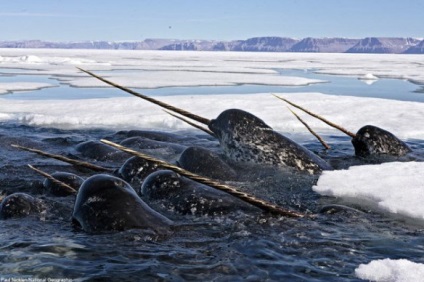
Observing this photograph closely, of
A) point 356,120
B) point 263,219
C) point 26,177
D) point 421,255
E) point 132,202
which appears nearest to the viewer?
point 421,255

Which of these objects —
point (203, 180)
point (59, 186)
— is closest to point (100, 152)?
point (59, 186)

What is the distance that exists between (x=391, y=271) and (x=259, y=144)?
3.85 m

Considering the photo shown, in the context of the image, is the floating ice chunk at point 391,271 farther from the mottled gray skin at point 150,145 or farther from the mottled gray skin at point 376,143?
the mottled gray skin at point 150,145

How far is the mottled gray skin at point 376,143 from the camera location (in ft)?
27.1

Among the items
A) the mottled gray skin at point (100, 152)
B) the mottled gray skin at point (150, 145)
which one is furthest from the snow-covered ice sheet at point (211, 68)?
the mottled gray skin at point (100, 152)

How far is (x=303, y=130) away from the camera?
11820 mm

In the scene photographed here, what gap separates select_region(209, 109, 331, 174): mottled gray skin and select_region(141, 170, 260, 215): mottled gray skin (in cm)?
172

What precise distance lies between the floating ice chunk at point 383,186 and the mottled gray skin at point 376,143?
4.03 feet

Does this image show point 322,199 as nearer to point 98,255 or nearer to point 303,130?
point 98,255

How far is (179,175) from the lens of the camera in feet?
19.4

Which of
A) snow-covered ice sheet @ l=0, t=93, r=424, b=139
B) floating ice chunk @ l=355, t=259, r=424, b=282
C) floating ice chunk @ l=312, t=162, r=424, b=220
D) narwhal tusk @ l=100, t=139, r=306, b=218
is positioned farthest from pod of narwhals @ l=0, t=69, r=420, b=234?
snow-covered ice sheet @ l=0, t=93, r=424, b=139

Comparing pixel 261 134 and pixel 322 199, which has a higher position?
pixel 261 134

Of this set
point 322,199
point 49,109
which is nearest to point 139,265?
point 322,199

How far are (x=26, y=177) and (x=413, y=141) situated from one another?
7.33 metres
